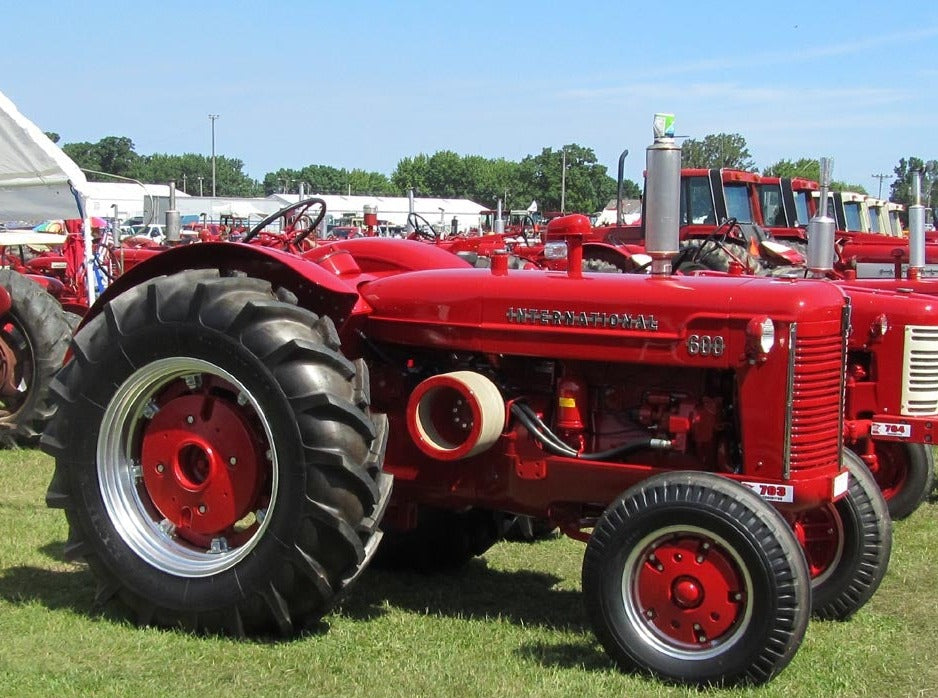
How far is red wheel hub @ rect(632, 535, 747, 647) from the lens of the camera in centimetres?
363

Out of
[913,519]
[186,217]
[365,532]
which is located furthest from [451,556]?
[186,217]

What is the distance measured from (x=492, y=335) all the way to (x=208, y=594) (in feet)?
4.56

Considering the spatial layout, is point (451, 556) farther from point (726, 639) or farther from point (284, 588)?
point (726, 639)

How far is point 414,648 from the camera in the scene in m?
4.05

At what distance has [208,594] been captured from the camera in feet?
13.4

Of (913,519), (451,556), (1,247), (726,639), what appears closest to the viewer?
(726,639)

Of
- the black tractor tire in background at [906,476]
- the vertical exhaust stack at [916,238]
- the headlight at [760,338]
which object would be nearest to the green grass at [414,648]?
the headlight at [760,338]

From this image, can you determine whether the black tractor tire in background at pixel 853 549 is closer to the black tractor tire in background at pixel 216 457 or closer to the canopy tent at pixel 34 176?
the black tractor tire in background at pixel 216 457

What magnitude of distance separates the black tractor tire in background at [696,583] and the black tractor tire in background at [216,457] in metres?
0.87

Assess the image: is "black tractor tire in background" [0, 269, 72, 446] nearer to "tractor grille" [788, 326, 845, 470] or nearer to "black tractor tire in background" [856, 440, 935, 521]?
"black tractor tire in background" [856, 440, 935, 521]

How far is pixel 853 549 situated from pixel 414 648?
5.92 feet

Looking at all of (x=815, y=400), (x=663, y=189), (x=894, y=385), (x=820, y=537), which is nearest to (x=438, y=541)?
(x=820, y=537)

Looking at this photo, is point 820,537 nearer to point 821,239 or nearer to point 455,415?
point 455,415

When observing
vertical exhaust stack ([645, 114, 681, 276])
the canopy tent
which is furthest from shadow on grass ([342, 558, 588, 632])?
the canopy tent
